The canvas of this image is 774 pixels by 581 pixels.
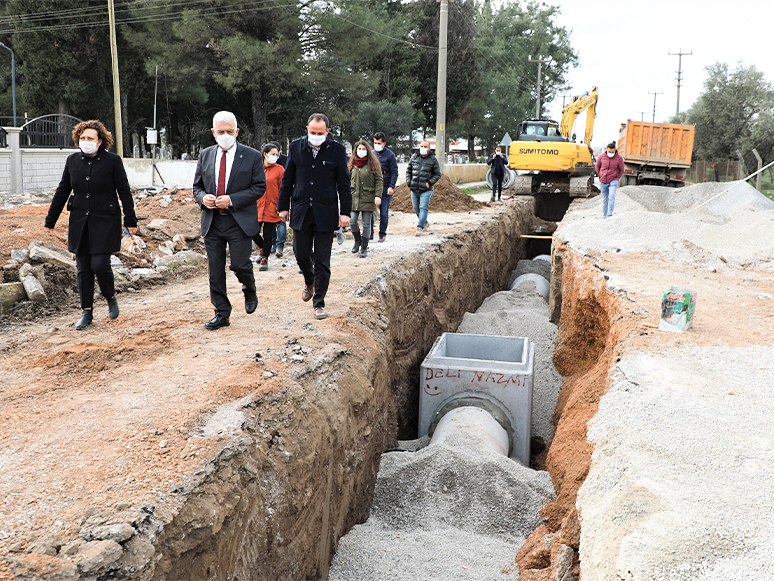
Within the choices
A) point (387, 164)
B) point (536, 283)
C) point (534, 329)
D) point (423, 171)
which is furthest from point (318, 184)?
point (536, 283)

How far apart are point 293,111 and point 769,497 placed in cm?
3055

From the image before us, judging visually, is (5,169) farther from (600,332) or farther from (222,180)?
(600,332)

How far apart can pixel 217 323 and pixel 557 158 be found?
1651cm

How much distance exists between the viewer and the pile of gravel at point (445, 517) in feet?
14.6

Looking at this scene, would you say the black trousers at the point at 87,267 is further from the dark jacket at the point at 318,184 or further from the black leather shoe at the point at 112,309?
the dark jacket at the point at 318,184

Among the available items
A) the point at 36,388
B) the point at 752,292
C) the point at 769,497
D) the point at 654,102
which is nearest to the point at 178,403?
the point at 36,388

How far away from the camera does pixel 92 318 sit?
19.1 ft

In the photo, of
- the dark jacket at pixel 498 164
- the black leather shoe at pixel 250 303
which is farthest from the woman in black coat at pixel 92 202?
the dark jacket at pixel 498 164

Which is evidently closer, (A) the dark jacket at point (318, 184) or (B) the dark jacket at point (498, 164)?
(A) the dark jacket at point (318, 184)

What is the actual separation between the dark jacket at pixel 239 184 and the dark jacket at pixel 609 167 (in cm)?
1010

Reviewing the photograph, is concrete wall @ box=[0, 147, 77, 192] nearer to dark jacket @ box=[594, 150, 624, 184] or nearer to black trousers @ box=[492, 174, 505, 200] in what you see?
black trousers @ box=[492, 174, 505, 200]

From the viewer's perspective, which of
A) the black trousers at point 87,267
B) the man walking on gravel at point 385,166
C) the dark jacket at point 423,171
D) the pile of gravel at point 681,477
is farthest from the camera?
the dark jacket at point 423,171

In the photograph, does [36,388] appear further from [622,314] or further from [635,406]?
[622,314]

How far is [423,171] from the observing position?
11352 millimetres
